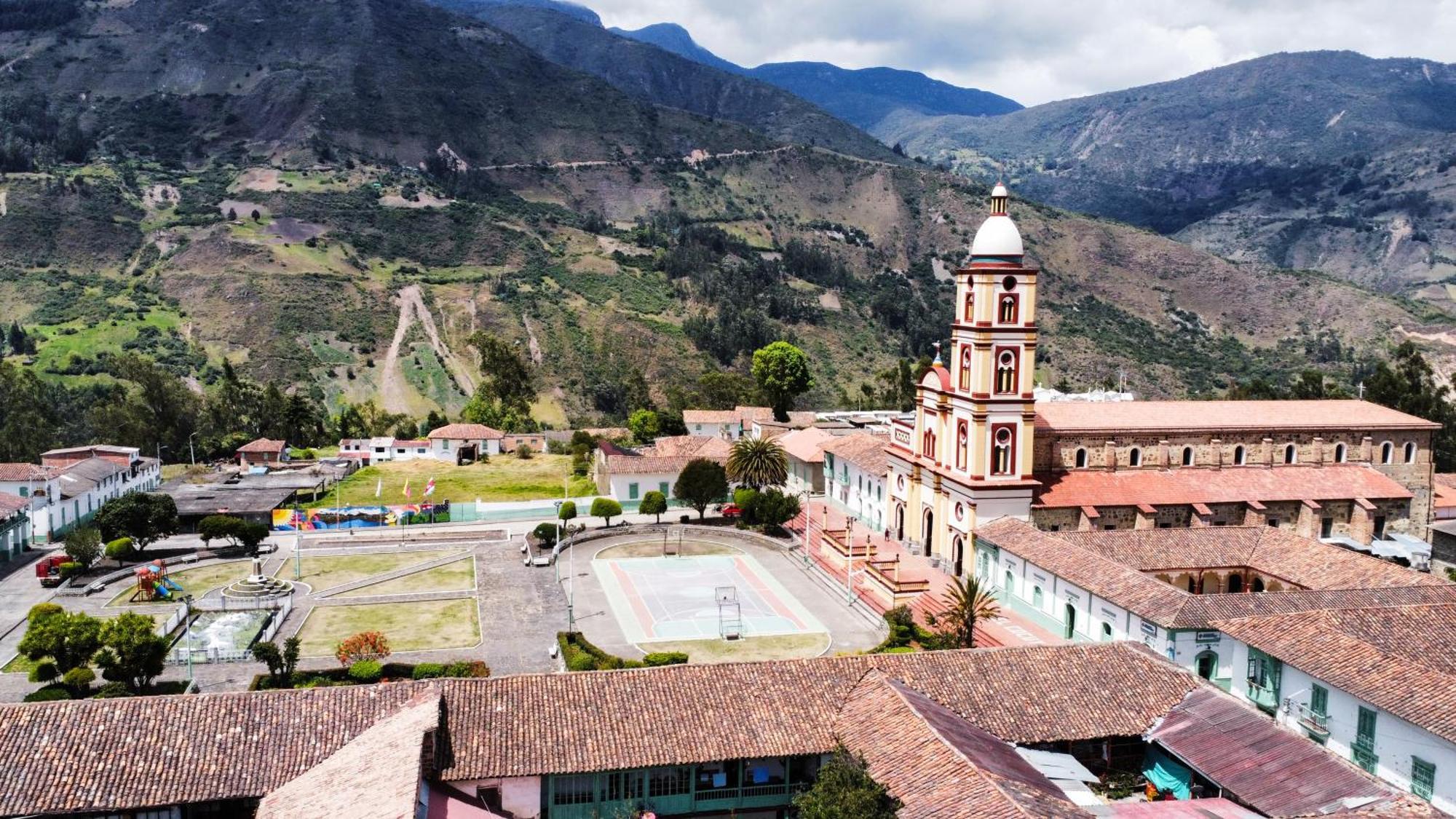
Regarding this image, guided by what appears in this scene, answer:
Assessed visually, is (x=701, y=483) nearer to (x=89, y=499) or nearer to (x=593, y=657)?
(x=593, y=657)

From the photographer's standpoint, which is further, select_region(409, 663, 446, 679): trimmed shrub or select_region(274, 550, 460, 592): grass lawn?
select_region(274, 550, 460, 592): grass lawn

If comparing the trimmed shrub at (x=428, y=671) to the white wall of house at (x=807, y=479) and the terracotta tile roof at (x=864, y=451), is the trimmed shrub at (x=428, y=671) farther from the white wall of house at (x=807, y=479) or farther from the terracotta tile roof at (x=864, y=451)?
the white wall of house at (x=807, y=479)

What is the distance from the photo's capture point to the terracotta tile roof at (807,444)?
6038 centimetres

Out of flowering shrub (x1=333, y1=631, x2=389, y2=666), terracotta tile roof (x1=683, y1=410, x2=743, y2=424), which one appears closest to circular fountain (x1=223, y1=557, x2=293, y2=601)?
flowering shrub (x1=333, y1=631, x2=389, y2=666)

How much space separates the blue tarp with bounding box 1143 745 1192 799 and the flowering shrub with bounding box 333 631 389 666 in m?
22.0

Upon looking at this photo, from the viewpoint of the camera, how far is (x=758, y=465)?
54.6 meters

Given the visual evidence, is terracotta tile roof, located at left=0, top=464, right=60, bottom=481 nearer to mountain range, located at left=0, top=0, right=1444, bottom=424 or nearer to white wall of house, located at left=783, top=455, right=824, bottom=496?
white wall of house, located at left=783, top=455, right=824, bottom=496

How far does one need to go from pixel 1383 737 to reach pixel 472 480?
173 ft

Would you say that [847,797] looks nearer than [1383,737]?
Yes

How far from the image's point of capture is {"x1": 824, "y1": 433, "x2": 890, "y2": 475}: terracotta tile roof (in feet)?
168

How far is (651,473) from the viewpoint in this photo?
57.6 metres

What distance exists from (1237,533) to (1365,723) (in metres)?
15.4

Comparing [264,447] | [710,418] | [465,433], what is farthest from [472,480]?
[710,418]

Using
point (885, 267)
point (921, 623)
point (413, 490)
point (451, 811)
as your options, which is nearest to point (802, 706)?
point (451, 811)
